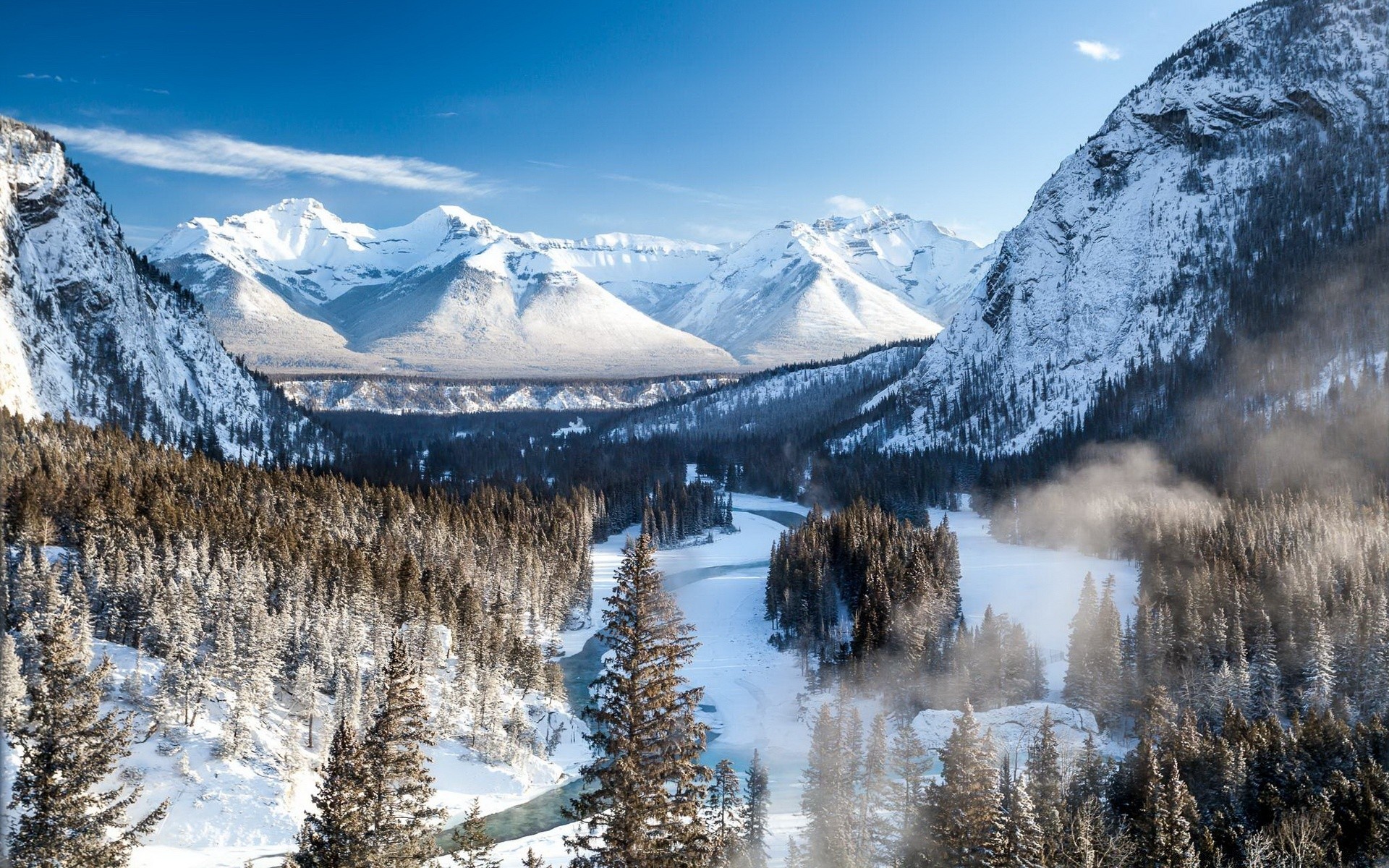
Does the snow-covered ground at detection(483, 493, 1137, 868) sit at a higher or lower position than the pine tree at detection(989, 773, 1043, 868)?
lower

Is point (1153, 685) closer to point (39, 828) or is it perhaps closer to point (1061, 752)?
point (1061, 752)

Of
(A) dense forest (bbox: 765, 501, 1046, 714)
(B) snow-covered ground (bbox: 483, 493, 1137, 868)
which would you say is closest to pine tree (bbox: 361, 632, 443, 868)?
(B) snow-covered ground (bbox: 483, 493, 1137, 868)

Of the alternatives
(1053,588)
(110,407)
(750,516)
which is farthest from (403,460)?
(1053,588)

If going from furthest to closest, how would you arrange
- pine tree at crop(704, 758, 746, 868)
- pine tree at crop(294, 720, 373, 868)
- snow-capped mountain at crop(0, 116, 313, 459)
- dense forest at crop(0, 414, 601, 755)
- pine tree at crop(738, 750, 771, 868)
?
1. snow-capped mountain at crop(0, 116, 313, 459)
2. dense forest at crop(0, 414, 601, 755)
3. pine tree at crop(738, 750, 771, 868)
4. pine tree at crop(704, 758, 746, 868)
5. pine tree at crop(294, 720, 373, 868)

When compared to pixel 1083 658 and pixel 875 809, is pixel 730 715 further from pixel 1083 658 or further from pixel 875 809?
pixel 1083 658

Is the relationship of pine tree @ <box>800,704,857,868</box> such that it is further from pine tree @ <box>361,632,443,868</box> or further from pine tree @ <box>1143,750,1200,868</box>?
pine tree @ <box>361,632,443,868</box>

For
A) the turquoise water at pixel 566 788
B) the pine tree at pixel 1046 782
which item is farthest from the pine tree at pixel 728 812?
the pine tree at pixel 1046 782
